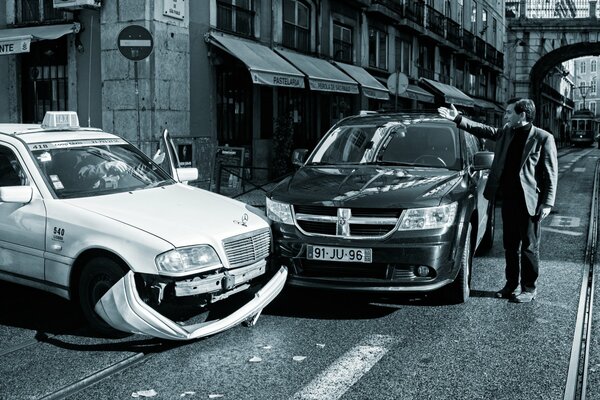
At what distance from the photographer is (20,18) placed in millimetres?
17000

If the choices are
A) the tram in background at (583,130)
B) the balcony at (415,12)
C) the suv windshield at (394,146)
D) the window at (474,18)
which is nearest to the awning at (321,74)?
the balcony at (415,12)

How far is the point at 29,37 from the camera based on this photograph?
49.2 feet

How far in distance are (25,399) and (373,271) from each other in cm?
276

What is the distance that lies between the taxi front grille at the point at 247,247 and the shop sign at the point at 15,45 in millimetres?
11035

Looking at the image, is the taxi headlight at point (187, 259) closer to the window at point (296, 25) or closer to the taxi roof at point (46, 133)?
the taxi roof at point (46, 133)

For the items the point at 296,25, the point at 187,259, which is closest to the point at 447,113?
the point at 187,259

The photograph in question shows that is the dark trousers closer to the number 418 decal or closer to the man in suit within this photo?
the man in suit

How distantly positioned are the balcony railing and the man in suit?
91.4ft

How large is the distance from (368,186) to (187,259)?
1802 mm

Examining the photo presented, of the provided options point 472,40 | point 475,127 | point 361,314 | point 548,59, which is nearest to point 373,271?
point 361,314

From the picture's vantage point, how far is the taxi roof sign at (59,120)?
21.4 ft

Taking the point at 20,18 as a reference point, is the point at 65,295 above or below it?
below

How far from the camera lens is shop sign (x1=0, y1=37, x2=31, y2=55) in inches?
591

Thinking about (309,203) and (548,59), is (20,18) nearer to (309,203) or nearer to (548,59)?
(309,203)
